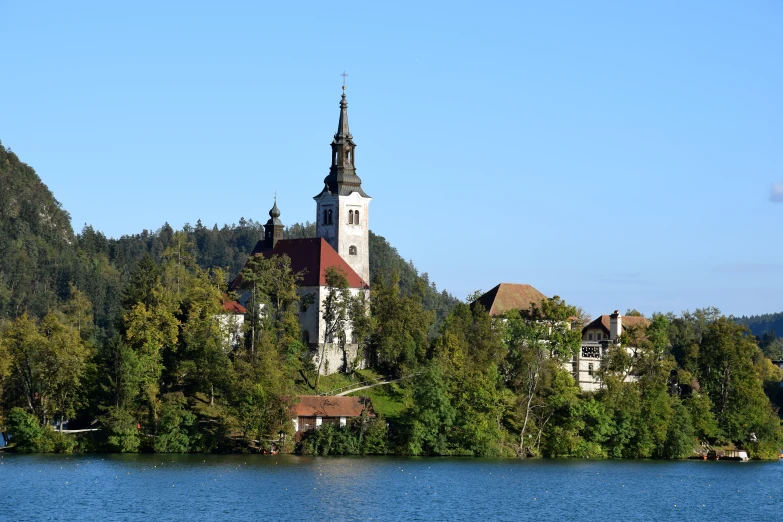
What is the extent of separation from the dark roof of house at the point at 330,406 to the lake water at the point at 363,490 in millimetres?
4484

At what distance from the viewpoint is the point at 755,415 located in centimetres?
8969

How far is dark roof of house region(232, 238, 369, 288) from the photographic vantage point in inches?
3524

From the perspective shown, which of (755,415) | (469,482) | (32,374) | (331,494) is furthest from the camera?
(755,415)

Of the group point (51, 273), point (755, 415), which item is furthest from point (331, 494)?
point (51, 273)

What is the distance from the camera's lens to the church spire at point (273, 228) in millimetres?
97062

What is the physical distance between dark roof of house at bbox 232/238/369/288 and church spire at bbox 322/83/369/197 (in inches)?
216

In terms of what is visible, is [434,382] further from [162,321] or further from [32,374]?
[32,374]

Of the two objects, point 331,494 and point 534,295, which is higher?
point 534,295

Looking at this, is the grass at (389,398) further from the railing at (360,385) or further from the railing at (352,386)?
the railing at (352,386)

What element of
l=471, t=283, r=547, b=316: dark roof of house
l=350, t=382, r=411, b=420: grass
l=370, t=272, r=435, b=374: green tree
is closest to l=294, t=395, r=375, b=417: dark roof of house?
l=350, t=382, r=411, b=420: grass

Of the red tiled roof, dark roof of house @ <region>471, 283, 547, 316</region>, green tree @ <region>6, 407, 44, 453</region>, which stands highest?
dark roof of house @ <region>471, 283, 547, 316</region>

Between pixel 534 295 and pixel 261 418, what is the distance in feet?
114

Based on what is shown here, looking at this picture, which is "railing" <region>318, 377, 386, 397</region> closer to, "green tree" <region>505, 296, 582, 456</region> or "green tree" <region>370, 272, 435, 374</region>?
"green tree" <region>370, 272, 435, 374</region>

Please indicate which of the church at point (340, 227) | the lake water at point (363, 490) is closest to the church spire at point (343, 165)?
the church at point (340, 227)
